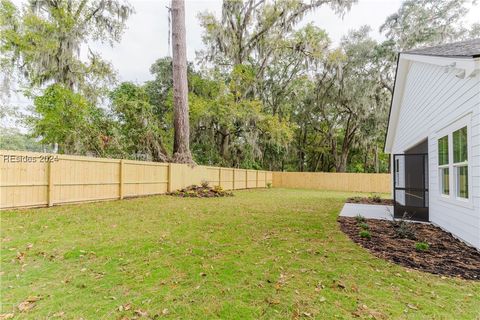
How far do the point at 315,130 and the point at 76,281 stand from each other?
2257 centimetres

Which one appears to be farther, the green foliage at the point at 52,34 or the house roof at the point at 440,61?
the green foliage at the point at 52,34

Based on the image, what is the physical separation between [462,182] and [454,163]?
1.18 feet

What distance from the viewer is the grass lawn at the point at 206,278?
2047 mm

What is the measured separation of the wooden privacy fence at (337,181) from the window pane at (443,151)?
42.3 ft

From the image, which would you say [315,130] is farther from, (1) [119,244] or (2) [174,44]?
(1) [119,244]

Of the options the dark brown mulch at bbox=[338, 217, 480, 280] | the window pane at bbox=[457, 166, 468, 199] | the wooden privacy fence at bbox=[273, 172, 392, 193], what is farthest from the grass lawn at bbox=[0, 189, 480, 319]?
the wooden privacy fence at bbox=[273, 172, 392, 193]

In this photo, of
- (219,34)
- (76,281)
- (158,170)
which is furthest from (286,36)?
(76,281)

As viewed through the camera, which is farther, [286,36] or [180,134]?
[286,36]

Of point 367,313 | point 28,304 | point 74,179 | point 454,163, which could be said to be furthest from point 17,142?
point 454,163

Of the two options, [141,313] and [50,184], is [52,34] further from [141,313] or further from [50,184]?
[141,313]

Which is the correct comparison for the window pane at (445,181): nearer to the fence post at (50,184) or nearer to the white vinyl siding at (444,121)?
the white vinyl siding at (444,121)

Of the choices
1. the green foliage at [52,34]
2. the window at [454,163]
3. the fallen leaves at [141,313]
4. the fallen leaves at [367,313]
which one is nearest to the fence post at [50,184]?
the fallen leaves at [141,313]

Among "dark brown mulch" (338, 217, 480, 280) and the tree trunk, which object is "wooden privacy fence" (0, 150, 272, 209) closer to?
the tree trunk

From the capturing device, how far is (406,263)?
123 inches
